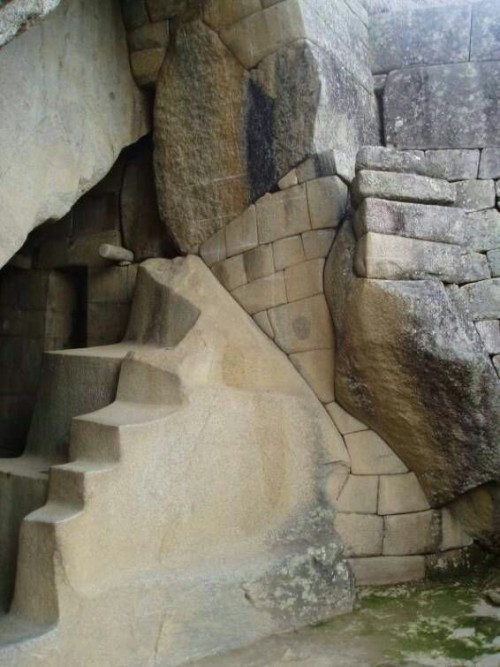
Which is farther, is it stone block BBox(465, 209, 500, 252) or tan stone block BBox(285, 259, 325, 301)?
stone block BBox(465, 209, 500, 252)

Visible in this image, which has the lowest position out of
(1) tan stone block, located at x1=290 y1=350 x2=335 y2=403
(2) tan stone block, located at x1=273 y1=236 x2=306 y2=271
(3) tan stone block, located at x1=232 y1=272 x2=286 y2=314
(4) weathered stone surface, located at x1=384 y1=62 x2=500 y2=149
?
(1) tan stone block, located at x1=290 y1=350 x2=335 y2=403

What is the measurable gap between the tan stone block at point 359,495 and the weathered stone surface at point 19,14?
2793mm

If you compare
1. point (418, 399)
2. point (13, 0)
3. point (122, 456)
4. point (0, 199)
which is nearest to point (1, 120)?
point (0, 199)

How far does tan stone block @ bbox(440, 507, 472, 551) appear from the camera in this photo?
4316 millimetres

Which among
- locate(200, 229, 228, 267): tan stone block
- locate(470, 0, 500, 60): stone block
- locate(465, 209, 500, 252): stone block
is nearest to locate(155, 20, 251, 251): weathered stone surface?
locate(200, 229, 228, 267): tan stone block

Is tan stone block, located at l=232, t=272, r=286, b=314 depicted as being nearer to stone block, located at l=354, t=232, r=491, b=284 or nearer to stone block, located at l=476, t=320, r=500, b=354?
stone block, located at l=354, t=232, r=491, b=284

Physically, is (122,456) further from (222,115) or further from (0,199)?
(222,115)

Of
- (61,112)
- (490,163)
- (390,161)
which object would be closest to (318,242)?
(390,161)

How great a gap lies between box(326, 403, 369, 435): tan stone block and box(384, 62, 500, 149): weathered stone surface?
1.98 metres

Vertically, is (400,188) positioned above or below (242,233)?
above

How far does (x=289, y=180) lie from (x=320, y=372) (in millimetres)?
1150

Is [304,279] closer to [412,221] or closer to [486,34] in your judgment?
[412,221]

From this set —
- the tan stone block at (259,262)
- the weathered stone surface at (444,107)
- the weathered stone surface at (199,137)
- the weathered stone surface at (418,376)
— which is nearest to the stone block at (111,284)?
the weathered stone surface at (199,137)

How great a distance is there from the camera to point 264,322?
179 inches
